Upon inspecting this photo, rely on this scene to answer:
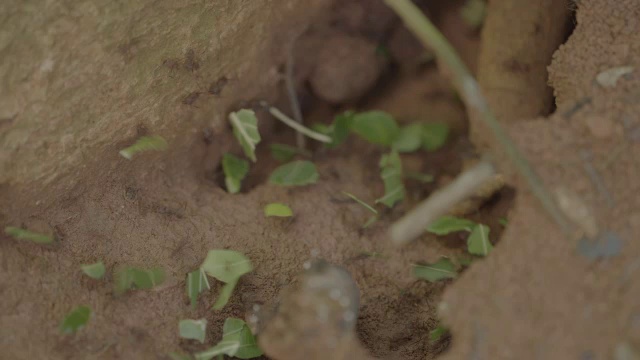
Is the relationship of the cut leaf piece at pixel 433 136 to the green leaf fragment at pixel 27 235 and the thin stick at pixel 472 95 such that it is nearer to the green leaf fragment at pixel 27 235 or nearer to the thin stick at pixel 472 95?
the thin stick at pixel 472 95

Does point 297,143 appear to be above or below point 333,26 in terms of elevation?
below

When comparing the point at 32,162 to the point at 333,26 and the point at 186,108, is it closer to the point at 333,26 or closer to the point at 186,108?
the point at 186,108

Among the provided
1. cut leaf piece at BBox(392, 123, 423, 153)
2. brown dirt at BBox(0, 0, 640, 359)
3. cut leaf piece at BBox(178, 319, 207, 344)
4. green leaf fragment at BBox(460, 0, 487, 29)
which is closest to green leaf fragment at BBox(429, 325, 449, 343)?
brown dirt at BBox(0, 0, 640, 359)

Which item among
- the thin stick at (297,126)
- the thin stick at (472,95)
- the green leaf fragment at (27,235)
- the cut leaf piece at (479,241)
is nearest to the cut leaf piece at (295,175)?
the thin stick at (297,126)

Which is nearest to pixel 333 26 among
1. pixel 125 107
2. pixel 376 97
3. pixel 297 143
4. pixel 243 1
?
pixel 376 97

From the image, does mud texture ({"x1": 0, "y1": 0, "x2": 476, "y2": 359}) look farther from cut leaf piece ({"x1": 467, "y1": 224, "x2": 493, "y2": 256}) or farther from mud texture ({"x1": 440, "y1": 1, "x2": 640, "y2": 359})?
mud texture ({"x1": 440, "y1": 1, "x2": 640, "y2": 359})
